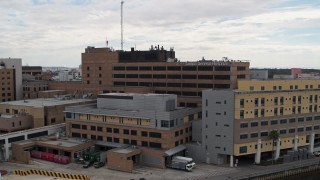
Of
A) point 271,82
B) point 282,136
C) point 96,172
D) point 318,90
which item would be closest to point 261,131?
point 282,136

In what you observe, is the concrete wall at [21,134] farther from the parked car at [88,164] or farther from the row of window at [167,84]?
the row of window at [167,84]

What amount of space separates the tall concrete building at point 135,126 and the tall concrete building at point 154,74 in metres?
17.0

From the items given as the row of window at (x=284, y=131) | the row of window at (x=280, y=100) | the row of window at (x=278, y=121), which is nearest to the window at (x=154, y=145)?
the row of window at (x=284, y=131)

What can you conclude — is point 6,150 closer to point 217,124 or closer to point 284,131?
point 217,124

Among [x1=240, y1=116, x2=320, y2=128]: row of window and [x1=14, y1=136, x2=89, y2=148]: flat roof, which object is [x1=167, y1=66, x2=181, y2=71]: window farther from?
[x1=14, y1=136, x2=89, y2=148]: flat roof

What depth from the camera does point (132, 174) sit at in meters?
76.9

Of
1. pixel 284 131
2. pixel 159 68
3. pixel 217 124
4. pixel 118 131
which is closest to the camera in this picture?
pixel 217 124

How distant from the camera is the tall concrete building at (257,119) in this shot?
273ft

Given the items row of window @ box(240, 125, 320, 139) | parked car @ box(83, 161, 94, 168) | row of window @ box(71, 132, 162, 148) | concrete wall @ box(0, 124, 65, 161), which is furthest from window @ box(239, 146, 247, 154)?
concrete wall @ box(0, 124, 65, 161)

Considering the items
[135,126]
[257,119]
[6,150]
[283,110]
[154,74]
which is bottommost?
[6,150]

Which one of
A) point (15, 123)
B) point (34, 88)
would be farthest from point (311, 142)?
point (34, 88)

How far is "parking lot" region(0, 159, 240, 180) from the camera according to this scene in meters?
74.7

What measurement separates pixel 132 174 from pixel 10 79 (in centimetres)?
9393

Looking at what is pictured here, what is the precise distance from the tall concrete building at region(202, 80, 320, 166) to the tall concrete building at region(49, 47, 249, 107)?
17.8m
